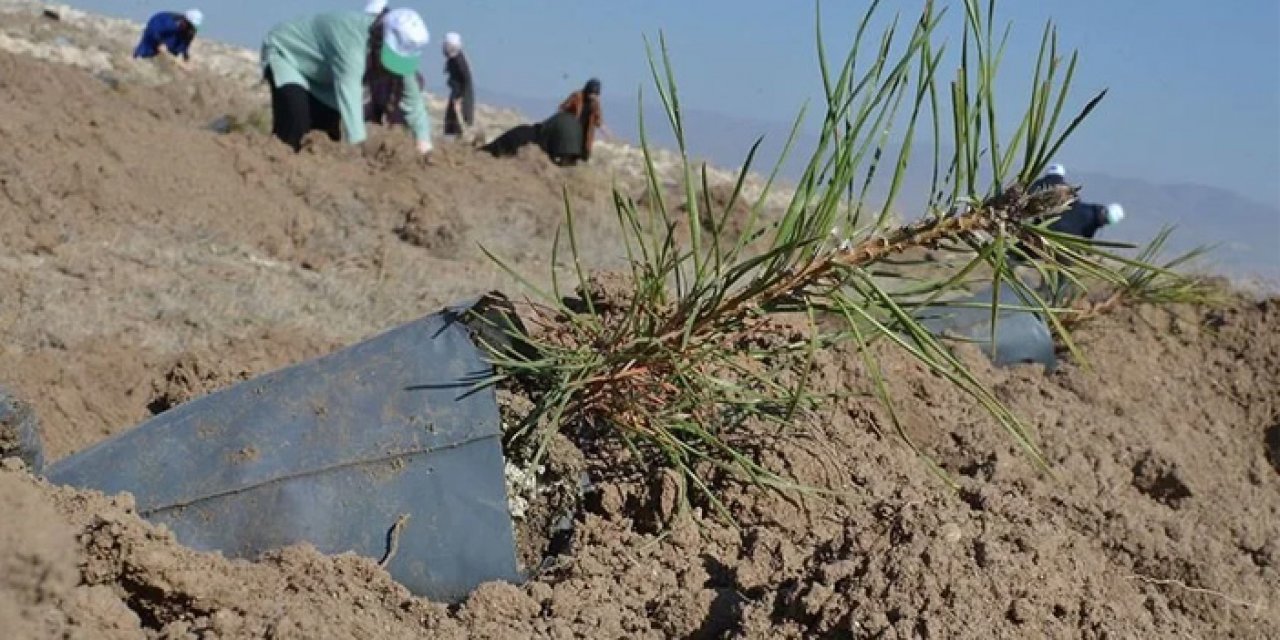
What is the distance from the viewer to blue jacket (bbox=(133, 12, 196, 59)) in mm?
12918

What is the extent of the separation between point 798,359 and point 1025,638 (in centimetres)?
94

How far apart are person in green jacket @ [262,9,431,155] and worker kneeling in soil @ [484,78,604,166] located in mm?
2026

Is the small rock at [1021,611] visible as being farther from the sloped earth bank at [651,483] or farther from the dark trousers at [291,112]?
the dark trousers at [291,112]

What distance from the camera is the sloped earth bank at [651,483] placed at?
148 centimetres

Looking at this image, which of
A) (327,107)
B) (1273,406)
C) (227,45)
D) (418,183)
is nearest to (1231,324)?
(1273,406)

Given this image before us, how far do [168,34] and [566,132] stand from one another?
4850 mm

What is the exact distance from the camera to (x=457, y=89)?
52.4ft

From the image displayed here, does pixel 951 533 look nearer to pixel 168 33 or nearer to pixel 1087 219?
pixel 1087 219

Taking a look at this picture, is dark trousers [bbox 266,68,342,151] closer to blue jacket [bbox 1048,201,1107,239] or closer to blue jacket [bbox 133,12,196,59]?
blue jacket [bbox 1048,201,1107,239]

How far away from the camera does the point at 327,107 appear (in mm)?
7949

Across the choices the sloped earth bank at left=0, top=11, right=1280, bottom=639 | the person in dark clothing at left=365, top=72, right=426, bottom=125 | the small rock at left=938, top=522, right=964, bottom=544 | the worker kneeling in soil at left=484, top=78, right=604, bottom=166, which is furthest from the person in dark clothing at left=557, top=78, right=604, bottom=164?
the small rock at left=938, top=522, right=964, bottom=544

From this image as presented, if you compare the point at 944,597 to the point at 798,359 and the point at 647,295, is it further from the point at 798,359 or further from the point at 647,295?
the point at 798,359

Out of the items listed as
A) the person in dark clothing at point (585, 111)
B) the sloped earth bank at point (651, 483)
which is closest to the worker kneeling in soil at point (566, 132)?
the person in dark clothing at point (585, 111)

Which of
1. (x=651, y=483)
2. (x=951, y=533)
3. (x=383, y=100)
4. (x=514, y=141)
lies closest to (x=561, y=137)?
(x=514, y=141)
